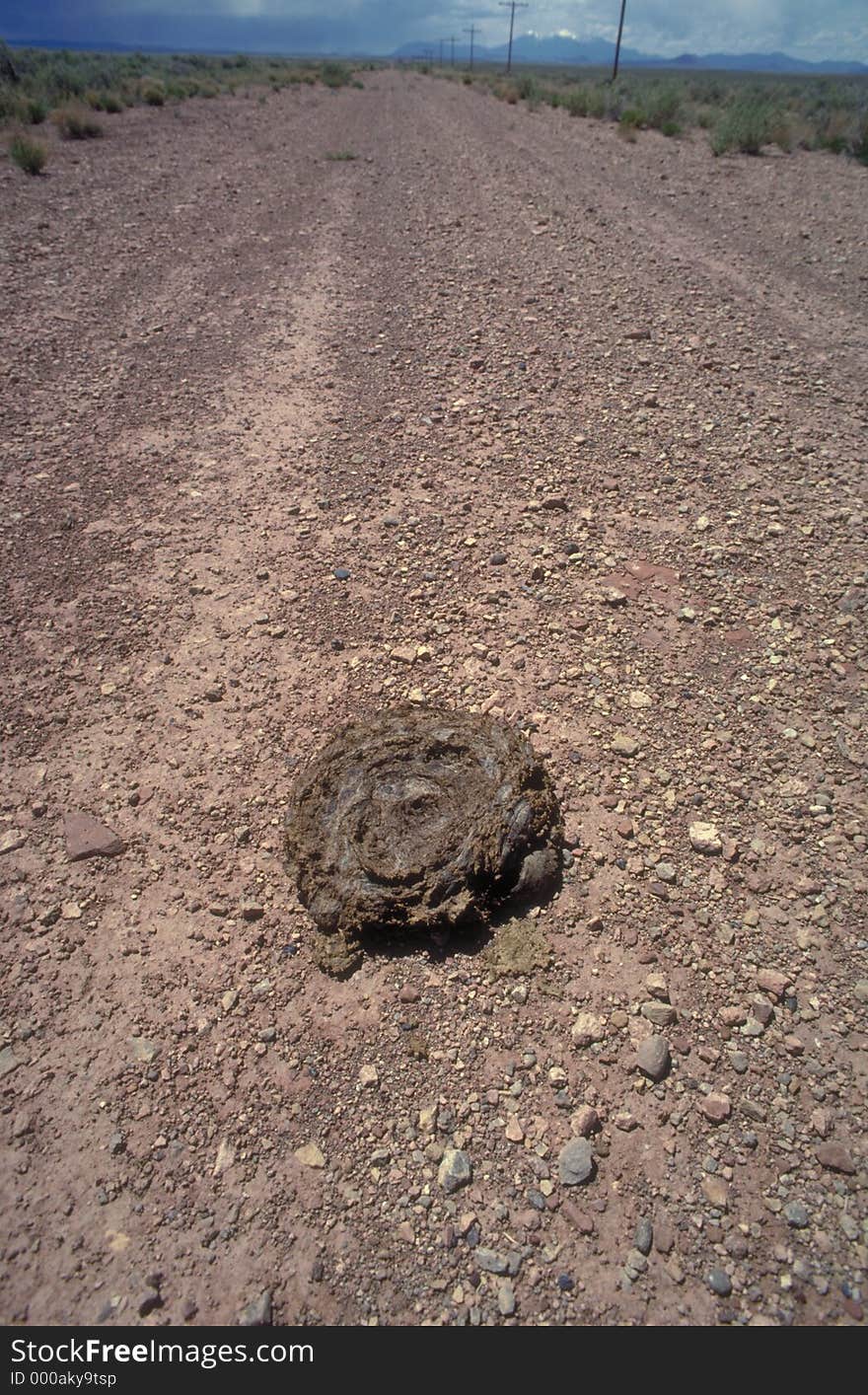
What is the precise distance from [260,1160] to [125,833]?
1.47 m

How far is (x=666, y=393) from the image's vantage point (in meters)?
6.23

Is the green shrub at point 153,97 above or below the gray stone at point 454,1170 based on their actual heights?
above

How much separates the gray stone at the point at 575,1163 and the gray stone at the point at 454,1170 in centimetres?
28

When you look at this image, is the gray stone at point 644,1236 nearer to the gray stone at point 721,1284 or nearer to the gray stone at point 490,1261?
the gray stone at point 721,1284

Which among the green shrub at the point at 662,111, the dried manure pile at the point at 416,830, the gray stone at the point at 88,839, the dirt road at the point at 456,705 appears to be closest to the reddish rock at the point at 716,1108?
the dirt road at the point at 456,705

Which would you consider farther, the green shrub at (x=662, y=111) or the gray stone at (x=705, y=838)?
the green shrub at (x=662, y=111)

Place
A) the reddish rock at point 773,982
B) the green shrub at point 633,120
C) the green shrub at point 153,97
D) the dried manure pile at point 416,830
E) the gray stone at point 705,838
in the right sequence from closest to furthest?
the reddish rock at point 773,982 < the dried manure pile at point 416,830 < the gray stone at point 705,838 < the green shrub at point 633,120 < the green shrub at point 153,97

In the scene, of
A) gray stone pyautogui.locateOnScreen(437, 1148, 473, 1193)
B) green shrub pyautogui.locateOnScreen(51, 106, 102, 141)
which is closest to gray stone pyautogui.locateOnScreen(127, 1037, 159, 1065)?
gray stone pyautogui.locateOnScreen(437, 1148, 473, 1193)

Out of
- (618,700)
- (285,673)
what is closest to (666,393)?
(618,700)

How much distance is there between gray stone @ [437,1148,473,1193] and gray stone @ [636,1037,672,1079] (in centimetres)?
64

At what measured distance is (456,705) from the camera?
3709mm

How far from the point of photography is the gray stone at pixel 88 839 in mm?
3199

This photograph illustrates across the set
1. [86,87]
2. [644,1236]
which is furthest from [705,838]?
[86,87]

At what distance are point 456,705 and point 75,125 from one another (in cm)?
2079
